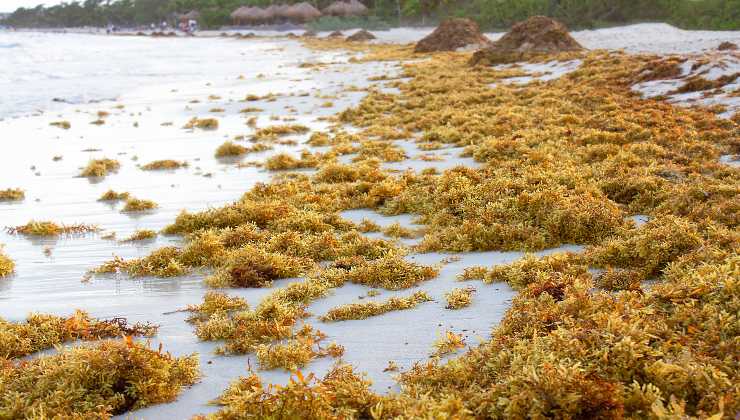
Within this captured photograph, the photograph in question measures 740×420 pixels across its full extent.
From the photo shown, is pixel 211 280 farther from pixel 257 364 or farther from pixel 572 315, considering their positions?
pixel 572 315

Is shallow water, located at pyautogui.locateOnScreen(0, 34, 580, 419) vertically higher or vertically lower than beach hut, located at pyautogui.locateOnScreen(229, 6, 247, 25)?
lower

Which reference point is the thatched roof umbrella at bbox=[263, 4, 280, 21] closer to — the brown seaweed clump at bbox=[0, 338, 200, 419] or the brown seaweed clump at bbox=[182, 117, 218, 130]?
the brown seaweed clump at bbox=[182, 117, 218, 130]

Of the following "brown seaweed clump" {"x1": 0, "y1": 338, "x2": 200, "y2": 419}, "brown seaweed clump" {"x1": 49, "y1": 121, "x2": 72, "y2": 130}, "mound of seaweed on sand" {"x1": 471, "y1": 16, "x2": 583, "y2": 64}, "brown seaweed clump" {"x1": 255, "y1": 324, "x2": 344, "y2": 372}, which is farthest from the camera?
"mound of seaweed on sand" {"x1": 471, "y1": 16, "x2": 583, "y2": 64}

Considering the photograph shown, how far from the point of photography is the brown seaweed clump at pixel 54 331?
4.44m

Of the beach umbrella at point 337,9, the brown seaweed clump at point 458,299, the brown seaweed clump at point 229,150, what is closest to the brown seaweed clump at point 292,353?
the brown seaweed clump at point 458,299

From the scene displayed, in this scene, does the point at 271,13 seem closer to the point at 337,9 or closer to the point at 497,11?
the point at 337,9

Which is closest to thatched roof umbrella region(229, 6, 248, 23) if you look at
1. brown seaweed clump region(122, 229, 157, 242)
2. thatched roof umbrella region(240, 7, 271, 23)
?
thatched roof umbrella region(240, 7, 271, 23)

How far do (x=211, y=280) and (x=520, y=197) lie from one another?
11.8 ft

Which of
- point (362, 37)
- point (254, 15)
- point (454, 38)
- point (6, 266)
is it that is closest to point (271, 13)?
point (254, 15)

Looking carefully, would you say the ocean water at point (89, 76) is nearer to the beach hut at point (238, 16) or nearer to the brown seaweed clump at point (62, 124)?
the brown seaweed clump at point (62, 124)

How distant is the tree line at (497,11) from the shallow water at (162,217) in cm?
3138

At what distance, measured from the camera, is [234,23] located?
105 meters

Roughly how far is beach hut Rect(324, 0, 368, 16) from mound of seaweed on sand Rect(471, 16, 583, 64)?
59.0m

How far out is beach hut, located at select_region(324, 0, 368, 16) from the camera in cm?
8500
